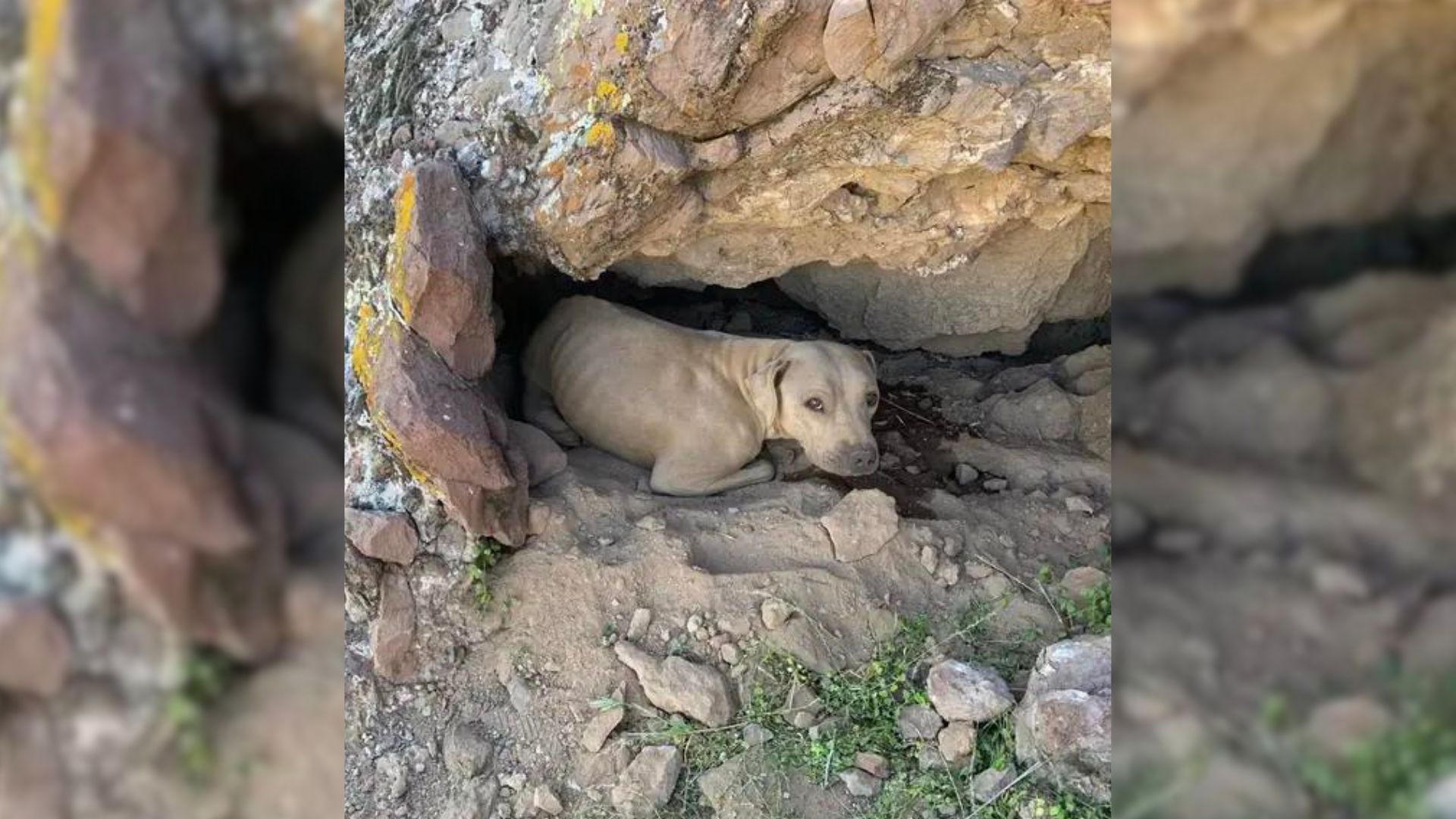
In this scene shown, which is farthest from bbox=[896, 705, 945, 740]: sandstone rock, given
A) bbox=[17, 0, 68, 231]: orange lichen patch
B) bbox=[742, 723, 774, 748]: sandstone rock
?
bbox=[17, 0, 68, 231]: orange lichen patch

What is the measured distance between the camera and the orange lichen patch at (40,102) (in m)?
0.59

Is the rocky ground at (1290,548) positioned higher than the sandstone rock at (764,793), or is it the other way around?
the rocky ground at (1290,548)

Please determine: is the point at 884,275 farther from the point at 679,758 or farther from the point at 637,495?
the point at 679,758

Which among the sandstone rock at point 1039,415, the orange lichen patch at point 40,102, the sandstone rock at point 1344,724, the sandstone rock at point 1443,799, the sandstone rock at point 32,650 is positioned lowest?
the sandstone rock at point 1039,415

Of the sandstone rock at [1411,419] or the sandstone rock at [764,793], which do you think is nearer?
the sandstone rock at [1411,419]

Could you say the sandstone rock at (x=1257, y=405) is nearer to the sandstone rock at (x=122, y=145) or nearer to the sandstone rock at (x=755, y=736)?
the sandstone rock at (x=122, y=145)

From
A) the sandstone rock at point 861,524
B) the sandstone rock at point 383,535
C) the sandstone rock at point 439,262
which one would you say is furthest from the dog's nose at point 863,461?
the sandstone rock at point 383,535

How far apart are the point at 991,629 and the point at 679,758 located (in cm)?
135

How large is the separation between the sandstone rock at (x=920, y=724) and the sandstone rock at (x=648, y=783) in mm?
816

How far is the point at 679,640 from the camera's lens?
13.1 ft

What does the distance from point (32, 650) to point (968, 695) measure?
136 inches

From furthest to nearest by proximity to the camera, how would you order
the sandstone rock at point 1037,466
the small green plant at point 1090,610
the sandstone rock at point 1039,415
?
the sandstone rock at point 1039,415 < the sandstone rock at point 1037,466 < the small green plant at point 1090,610

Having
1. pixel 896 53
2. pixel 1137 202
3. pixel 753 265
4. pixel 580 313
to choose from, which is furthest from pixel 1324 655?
pixel 580 313

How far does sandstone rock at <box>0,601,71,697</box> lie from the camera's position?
0.60m
